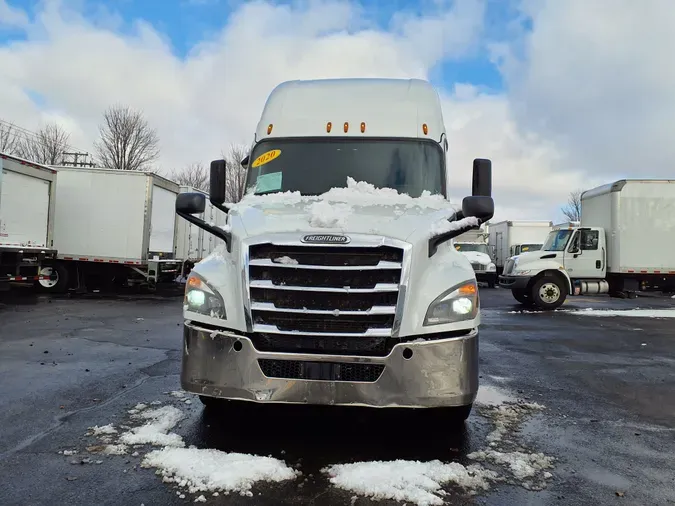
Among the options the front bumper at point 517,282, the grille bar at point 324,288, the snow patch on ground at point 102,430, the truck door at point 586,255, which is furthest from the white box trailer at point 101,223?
the truck door at point 586,255

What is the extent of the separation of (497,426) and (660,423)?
1659 millimetres

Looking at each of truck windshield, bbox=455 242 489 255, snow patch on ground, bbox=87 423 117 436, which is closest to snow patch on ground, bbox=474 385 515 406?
snow patch on ground, bbox=87 423 117 436

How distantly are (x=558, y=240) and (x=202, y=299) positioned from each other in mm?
14924

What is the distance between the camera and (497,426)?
438 cm

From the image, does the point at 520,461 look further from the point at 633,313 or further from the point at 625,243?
the point at 625,243

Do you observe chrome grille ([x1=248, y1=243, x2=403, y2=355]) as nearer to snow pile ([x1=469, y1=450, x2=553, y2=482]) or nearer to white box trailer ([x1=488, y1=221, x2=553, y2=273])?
snow pile ([x1=469, y1=450, x2=553, y2=482])

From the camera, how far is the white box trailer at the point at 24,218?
13.3 m

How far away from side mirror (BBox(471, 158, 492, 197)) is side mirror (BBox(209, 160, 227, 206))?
2.49 meters

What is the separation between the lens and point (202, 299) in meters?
3.76

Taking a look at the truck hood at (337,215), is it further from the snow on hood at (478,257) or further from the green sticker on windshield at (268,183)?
the snow on hood at (478,257)

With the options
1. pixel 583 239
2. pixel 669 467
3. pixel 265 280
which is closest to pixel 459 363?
pixel 265 280

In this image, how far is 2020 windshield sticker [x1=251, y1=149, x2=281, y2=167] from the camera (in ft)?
17.0

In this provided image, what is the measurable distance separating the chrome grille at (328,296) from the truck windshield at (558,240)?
553 inches

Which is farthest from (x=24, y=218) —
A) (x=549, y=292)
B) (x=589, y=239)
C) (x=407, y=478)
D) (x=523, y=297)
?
(x=589, y=239)
